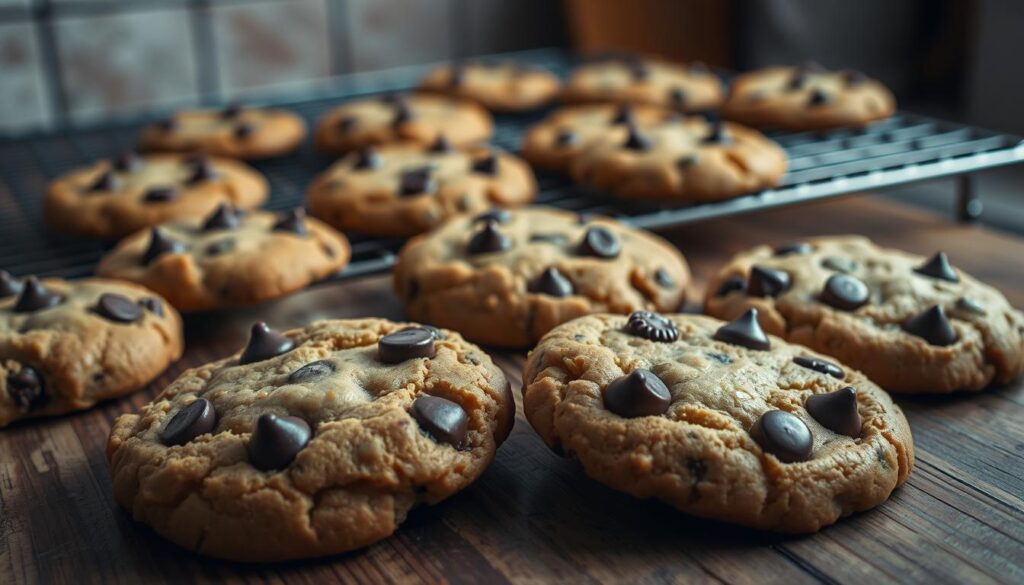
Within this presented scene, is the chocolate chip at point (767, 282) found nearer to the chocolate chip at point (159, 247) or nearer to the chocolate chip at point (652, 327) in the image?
the chocolate chip at point (652, 327)

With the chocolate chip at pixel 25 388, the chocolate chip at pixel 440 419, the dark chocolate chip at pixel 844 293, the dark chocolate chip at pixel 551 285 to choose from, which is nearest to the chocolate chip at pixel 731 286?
the dark chocolate chip at pixel 844 293

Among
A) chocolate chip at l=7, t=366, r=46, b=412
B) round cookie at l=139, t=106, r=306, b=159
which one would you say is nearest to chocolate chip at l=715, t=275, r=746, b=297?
chocolate chip at l=7, t=366, r=46, b=412

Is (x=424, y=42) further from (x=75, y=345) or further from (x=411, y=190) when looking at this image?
(x=75, y=345)

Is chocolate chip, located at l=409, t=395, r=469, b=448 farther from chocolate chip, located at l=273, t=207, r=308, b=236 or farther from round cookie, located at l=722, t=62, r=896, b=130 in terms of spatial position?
round cookie, located at l=722, t=62, r=896, b=130

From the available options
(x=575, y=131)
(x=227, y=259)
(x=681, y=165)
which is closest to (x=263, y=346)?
(x=227, y=259)

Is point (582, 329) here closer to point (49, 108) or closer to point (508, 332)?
point (508, 332)

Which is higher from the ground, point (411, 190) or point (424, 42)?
point (411, 190)

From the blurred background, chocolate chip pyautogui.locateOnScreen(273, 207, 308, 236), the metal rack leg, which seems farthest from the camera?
the blurred background
